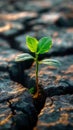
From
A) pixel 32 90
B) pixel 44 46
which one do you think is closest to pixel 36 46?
pixel 44 46

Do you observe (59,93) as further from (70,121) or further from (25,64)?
(25,64)

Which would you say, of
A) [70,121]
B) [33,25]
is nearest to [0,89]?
[70,121]

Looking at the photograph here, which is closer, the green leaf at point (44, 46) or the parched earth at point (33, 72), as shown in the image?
the parched earth at point (33, 72)

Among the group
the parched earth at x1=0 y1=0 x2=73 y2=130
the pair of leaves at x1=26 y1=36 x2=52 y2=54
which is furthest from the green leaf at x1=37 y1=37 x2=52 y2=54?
the parched earth at x1=0 y1=0 x2=73 y2=130

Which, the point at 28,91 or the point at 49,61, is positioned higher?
the point at 49,61

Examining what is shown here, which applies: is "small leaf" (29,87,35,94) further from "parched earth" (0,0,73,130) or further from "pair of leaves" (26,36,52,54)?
"pair of leaves" (26,36,52,54)

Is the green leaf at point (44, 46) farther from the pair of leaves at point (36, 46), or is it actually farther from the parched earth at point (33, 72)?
the parched earth at point (33, 72)

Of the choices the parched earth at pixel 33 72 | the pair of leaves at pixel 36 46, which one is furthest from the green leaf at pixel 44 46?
the parched earth at pixel 33 72

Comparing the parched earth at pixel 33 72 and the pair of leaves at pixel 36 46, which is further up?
the pair of leaves at pixel 36 46
